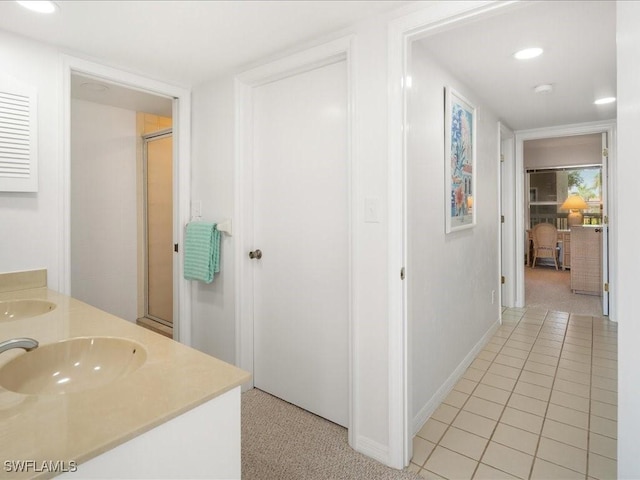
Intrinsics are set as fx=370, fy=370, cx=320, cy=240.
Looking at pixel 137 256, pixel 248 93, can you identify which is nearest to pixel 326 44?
pixel 248 93

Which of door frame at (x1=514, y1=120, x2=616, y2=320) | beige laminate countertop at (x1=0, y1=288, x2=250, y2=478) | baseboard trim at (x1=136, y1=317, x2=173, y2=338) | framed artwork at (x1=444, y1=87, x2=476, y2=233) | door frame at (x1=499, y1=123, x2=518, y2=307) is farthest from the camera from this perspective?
door frame at (x1=499, y1=123, x2=518, y2=307)

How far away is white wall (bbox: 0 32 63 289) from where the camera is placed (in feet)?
6.08

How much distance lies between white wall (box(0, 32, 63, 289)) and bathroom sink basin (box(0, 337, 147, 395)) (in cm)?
109

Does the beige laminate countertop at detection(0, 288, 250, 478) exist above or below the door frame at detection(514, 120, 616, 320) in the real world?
below

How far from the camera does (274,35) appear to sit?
189cm

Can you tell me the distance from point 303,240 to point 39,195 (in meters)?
1.41

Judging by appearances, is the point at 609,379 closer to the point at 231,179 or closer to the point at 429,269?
the point at 429,269

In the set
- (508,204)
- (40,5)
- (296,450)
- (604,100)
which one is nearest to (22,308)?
(40,5)

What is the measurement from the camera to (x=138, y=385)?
33.4 inches

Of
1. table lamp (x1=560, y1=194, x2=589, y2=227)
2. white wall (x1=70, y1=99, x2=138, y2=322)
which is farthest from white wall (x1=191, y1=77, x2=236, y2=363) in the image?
table lamp (x1=560, y1=194, x2=589, y2=227)

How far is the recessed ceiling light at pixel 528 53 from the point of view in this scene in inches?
84.3

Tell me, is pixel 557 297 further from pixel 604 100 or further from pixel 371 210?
pixel 371 210

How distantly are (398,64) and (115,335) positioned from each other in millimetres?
1545

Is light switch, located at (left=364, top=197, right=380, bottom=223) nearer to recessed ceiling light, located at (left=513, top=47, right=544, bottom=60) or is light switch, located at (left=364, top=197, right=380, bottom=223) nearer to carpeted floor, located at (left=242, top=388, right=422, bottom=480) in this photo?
carpeted floor, located at (left=242, top=388, right=422, bottom=480)
